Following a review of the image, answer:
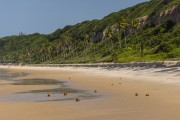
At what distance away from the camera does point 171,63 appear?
46.0 m

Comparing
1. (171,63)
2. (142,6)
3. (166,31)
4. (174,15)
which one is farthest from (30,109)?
(142,6)

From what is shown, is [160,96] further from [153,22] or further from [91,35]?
[91,35]

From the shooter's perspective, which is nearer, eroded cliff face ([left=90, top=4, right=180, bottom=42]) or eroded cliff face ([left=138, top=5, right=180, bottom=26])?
eroded cliff face ([left=138, top=5, right=180, bottom=26])

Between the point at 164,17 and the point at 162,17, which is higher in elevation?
the point at 162,17

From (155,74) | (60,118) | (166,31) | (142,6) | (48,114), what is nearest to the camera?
(60,118)

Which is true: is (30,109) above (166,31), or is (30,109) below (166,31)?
below

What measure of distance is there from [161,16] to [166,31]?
18.8m

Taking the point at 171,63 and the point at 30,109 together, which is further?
the point at 171,63

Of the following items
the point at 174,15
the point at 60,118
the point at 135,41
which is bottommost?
the point at 60,118

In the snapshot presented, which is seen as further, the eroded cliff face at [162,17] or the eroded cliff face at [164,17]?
the eroded cliff face at [162,17]

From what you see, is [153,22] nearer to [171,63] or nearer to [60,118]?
[171,63]

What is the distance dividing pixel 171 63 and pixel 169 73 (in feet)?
20.2

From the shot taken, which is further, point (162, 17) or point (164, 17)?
point (162, 17)

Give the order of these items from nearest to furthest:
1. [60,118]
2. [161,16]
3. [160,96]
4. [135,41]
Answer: [60,118], [160,96], [135,41], [161,16]
